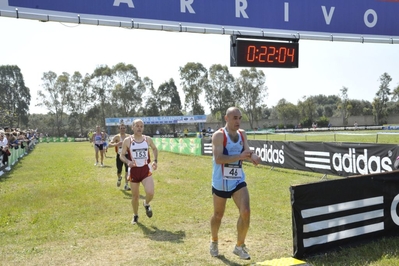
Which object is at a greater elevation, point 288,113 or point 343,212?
point 288,113

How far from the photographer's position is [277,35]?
339 inches

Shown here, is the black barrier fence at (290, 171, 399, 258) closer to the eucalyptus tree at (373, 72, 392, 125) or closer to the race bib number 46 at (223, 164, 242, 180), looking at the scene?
the race bib number 46 at (223, 164, 242, 180)

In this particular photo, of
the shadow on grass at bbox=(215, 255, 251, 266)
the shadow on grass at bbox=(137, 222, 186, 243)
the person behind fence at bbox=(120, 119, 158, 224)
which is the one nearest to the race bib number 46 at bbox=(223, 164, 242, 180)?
the shadow on grass at bbox=(215, 255, 251, 266)

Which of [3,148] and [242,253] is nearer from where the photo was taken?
[242,253]

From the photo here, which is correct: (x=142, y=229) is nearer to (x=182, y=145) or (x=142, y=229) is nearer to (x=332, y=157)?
(x=332, y=157)

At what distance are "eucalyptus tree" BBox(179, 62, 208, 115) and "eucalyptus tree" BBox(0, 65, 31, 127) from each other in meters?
42.7

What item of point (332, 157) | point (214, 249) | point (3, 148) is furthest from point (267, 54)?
point (3, 148)

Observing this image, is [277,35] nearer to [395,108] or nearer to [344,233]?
[344,233]

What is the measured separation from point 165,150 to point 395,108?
74161 mm

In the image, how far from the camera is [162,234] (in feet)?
21.6

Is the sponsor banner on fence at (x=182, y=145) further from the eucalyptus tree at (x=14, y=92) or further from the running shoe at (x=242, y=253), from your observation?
the eucalyptus tree at (x=14, y=92)

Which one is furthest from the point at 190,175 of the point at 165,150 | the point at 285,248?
the point at 165,150

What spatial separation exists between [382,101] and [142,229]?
8891cm

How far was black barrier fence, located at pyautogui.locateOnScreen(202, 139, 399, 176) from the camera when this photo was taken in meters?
10.1
